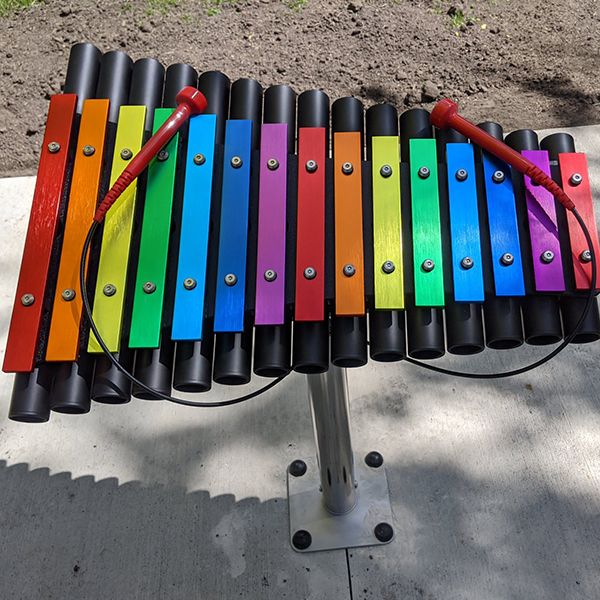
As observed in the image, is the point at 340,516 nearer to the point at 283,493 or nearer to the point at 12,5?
the point at 283,493

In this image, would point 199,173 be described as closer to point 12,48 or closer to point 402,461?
point 402,461

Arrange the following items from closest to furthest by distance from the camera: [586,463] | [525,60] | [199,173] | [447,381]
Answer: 1. [199,173]
2. [586,463]
3. [447,381]
4. [525,60]

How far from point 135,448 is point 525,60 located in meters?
3.28

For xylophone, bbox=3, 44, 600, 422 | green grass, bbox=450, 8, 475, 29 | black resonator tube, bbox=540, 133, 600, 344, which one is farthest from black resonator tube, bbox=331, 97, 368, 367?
green grass, bbox=450, 8, 475, 29

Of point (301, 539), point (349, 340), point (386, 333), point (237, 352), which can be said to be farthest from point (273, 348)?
point (301, 539)

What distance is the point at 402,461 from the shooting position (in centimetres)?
277

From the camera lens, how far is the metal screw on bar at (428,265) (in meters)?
1.67

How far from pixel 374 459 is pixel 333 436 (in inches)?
20.9

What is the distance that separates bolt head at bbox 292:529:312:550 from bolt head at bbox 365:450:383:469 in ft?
1.31

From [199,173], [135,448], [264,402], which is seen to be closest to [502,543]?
[264,402]

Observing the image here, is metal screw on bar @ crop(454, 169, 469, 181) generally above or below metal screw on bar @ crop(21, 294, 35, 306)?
above

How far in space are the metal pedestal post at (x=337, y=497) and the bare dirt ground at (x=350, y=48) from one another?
2256 millimetres

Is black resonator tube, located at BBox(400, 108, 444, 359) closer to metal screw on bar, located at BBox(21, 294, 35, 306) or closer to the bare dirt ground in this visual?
metal screw on bar, located at BBox(21, 294, 35, 306)

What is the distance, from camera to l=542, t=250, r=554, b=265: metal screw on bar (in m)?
1.67
